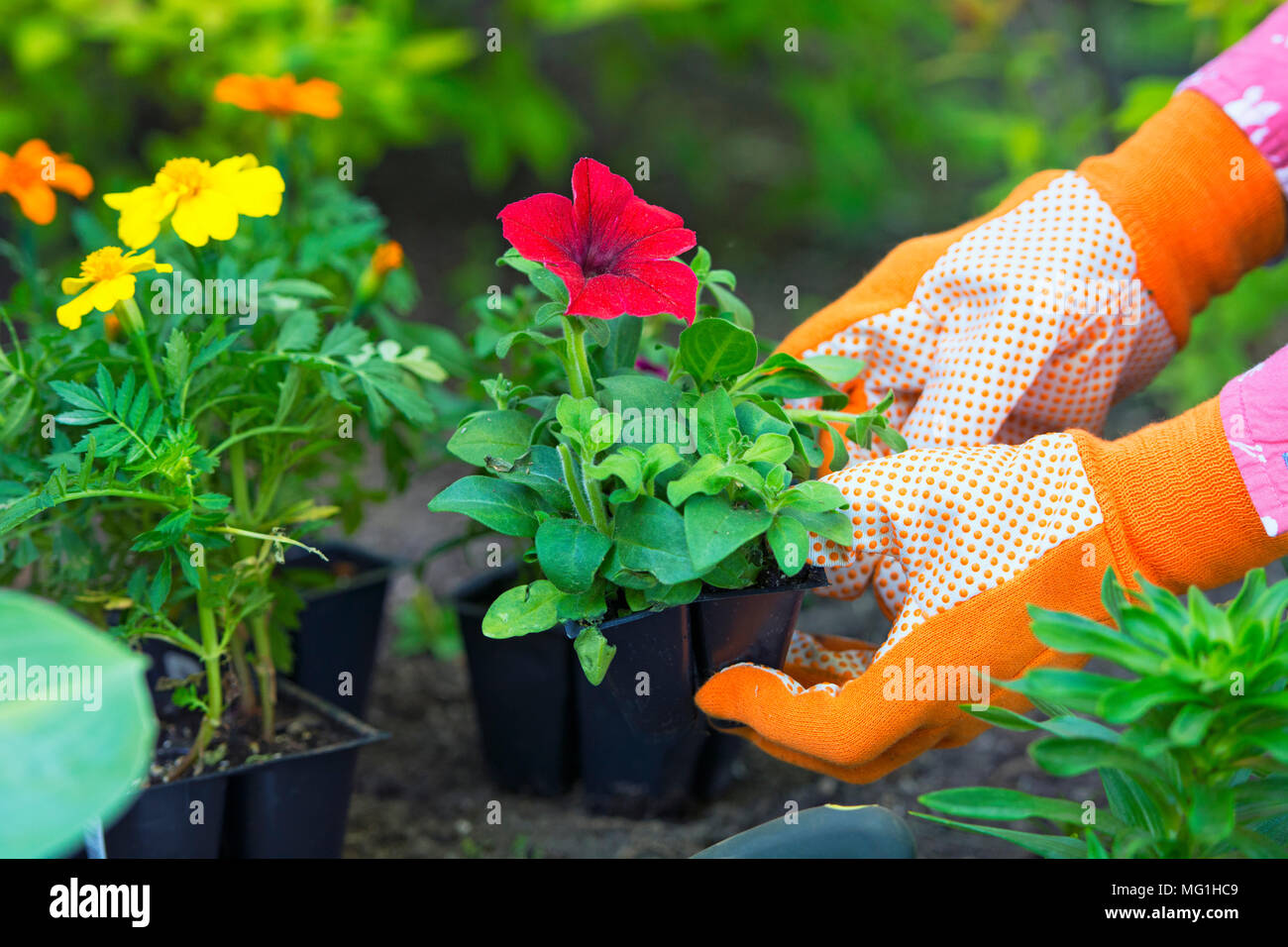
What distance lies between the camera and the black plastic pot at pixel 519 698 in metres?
1.15

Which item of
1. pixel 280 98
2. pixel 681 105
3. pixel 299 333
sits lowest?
pixel 299 333

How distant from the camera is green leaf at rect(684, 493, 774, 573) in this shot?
0.68 metres

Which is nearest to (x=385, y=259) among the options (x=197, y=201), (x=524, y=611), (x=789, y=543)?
(x=197, y=201)

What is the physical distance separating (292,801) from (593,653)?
0.39 m

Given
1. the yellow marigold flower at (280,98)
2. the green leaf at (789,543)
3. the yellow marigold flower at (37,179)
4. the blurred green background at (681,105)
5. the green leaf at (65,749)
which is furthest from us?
the blurred green background at (681,105)

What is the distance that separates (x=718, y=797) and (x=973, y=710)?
545 mm

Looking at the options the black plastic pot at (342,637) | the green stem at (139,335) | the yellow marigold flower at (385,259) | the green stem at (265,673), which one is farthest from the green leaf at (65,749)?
the black plastic pot at (342,637)

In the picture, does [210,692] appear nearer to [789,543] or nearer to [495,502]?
[495,502]

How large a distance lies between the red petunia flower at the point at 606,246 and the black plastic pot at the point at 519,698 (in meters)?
0.48

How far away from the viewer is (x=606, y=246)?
0.75 metres

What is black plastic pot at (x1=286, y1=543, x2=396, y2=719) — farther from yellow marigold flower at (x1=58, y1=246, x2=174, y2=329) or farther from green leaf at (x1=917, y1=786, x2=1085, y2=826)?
green leaf at (x1=917, y1=786, x2=1085, y2=826)

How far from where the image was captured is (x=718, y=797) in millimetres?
1200

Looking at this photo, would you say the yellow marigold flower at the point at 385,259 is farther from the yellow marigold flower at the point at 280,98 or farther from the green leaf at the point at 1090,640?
the green leaf at the point at 1090,640
